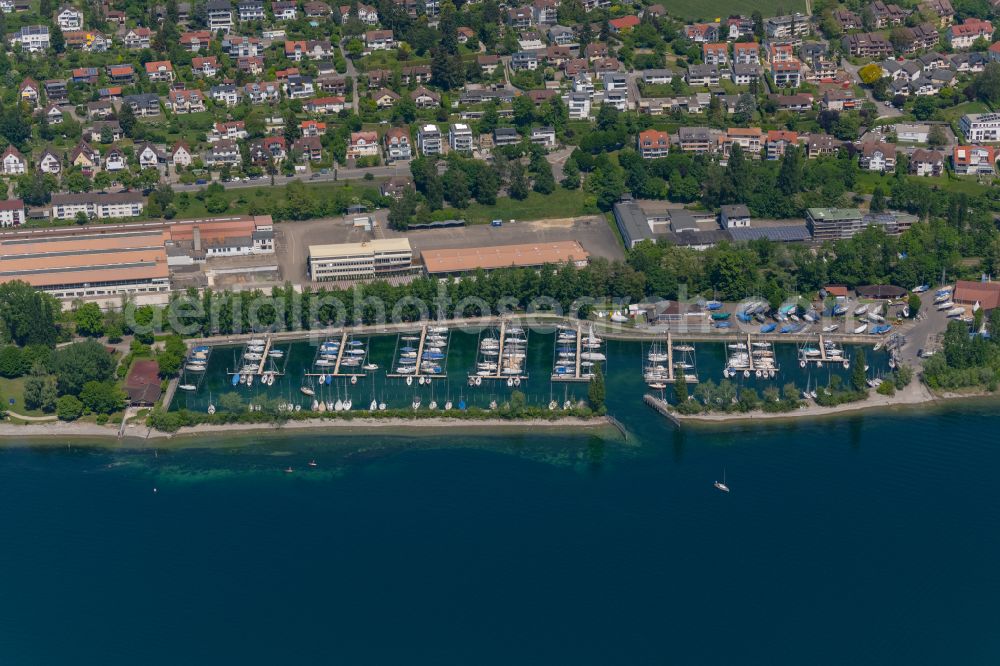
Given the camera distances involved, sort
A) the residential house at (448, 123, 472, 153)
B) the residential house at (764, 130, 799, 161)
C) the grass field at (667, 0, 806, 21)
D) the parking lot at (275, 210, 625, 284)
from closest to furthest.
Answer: the parking lot at (275, 210, 625, 284)
the residential house at (764, 130, 799, 161)
the residential house at (448, 123, 472, 153)
the grass field at (667, 0, 806, 21)

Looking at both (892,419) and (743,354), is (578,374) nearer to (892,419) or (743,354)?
(743,354)

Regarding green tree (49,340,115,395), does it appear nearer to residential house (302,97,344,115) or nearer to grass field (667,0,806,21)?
residential house (302,97,344,115)

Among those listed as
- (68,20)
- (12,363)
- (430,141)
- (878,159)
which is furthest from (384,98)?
(12,363)

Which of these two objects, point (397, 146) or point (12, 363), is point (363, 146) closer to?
point (397, 146)

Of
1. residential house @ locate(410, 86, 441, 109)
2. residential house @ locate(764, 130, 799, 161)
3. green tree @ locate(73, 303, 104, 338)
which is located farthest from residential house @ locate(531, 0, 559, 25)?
green tree @ locate(73, 303, 104, 338)

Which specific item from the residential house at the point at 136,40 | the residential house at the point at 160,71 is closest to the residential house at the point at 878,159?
the residential house at the point at 160,71

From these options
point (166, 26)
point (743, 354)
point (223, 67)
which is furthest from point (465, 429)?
point (166, 26)
